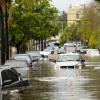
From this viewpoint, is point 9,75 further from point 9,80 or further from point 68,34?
point 68,34

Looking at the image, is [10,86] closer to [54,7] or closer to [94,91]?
[94,91]

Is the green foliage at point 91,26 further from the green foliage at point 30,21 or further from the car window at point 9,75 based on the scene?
the car window at point 9,75

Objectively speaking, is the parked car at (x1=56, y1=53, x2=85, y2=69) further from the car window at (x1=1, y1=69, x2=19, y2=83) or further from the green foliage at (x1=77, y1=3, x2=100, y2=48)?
the green foliage at (x1=77, y1=3, x2=100, y2=48)

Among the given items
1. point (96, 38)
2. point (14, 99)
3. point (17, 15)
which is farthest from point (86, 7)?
point (14, 99)

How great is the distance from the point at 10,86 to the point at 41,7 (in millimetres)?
50151

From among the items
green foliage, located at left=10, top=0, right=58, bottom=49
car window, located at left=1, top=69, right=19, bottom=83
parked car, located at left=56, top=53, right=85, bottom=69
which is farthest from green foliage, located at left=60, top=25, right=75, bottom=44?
car window, located at left=1, top=69, right=19, bottom=83

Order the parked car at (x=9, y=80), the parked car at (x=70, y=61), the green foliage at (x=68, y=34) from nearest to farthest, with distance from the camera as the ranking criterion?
the parked car at (x=9, y=80)
the parked car at (x=70, y=61)
the green foliage at (x=68, y=34)

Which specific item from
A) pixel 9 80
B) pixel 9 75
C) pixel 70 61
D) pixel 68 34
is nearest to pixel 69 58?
pixel 70 61

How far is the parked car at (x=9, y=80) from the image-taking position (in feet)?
59.5

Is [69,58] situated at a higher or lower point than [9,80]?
lower

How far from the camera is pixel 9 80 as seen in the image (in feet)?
60.8

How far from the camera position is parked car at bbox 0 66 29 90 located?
18.1 metres

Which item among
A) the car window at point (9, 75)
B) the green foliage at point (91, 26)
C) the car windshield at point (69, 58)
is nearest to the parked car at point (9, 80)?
the car window at point (9, 75)

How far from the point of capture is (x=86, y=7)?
118250mm
